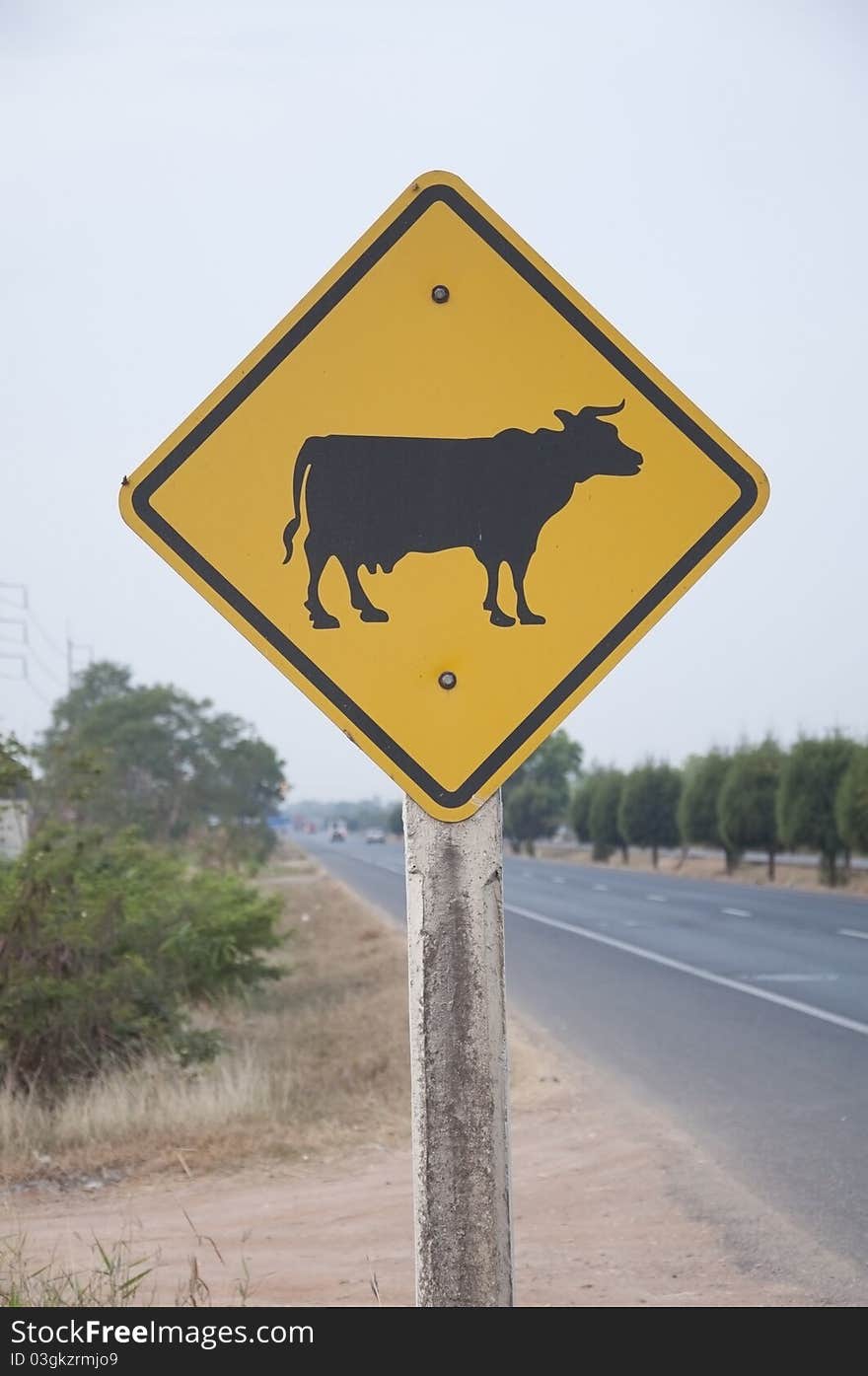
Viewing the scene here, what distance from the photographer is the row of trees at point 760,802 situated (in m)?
32.0

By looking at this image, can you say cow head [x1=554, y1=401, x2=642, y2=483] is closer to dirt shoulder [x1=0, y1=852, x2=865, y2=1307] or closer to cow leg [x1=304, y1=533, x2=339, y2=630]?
cow leg [x1=304, y1=533, x2=339, y2=630]

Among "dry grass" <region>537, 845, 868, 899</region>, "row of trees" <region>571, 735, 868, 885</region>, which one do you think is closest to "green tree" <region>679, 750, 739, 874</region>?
"row of trees" <region>571, 735, 868, 885</region>

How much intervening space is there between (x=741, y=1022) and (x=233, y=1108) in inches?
211

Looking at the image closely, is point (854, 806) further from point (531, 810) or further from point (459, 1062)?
point (531, 810)

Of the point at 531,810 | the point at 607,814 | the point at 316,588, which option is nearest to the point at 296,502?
the point at 316,588

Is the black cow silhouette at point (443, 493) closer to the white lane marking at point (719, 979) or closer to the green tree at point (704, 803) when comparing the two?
the white lane marking at point (719, 979)

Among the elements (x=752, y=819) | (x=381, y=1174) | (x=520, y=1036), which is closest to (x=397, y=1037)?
(x=520, y=1036)

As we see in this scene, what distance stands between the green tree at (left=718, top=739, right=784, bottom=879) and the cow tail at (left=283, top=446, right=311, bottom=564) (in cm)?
3585

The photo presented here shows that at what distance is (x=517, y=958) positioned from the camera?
18.0 metres

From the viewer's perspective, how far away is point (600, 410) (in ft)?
7.91

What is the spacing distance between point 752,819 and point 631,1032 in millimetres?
26942

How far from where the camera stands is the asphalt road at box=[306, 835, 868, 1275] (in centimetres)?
714

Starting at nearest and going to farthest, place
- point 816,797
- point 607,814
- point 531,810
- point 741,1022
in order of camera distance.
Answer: point 741,1022, point 816,797, point 607,814, point 531,810

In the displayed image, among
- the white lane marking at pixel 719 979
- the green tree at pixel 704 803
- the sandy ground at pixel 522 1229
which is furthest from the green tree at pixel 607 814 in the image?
the sandy ground at pixel 522 1229
